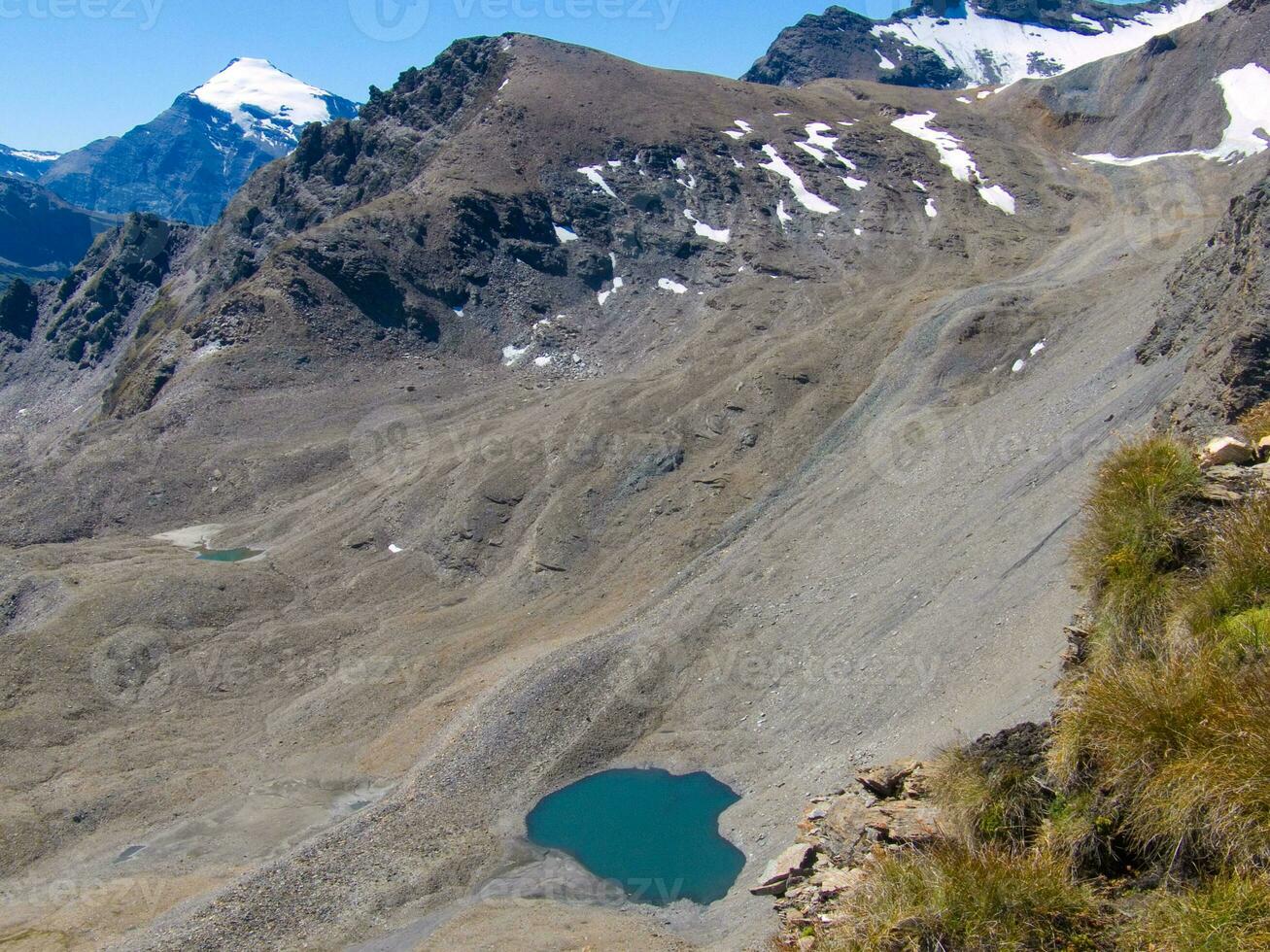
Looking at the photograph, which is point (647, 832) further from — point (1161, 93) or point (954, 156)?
point (1161, 93)

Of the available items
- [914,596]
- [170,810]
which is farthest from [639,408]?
[170,810]

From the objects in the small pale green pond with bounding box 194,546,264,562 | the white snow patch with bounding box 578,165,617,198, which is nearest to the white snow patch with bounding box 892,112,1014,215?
the white snow patch with bounding box 578,165,617,198

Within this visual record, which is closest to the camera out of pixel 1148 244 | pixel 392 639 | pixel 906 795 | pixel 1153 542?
pixel 1153 542

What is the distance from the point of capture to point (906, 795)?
44.3ft

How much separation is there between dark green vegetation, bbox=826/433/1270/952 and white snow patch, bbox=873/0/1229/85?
6157 inches

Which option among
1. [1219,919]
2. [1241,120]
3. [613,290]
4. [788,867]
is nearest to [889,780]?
[788,867]

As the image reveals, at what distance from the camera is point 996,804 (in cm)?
1108

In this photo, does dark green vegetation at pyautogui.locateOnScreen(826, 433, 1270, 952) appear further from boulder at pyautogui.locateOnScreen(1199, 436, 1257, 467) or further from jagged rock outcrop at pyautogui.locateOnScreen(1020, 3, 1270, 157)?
jagged rock outcrop at pyautogui.locateOnScreen(1020, 3, 1270, 157)

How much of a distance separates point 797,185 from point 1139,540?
64.6 meters

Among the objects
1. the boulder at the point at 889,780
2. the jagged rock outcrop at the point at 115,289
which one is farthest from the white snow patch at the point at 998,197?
the jagged rock outcrop at the point at 115,289

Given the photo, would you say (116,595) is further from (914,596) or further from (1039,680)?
(1039,680)

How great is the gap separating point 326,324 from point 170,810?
3720 centimetres

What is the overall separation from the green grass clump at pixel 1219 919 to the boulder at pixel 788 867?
608cm

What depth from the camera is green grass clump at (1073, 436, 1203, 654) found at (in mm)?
11734
